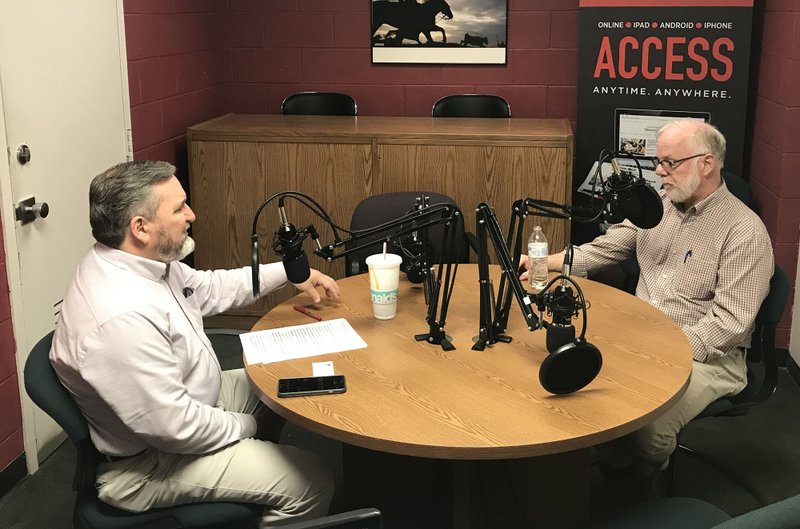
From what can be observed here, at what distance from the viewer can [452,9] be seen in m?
5.17

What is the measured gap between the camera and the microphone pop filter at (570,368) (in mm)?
2020

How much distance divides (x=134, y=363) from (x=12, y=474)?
1.46 metres

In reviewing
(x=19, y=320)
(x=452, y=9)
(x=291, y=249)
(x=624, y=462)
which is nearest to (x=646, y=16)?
(x=452, y=9)

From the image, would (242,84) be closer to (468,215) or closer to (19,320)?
(468,215)

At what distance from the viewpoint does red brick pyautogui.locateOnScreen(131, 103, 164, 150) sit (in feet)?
13.8

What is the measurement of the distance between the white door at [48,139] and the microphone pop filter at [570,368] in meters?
2.07

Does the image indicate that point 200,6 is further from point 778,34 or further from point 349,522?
point 349,522

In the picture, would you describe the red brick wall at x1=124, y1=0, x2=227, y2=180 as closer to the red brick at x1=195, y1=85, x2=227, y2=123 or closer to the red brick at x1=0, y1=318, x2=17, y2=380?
the red brick at x1=195, y1=85, x2=227, y2=123

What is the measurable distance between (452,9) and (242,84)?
1.37 meters

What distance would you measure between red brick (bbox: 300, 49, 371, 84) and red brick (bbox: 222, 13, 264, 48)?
0.30m

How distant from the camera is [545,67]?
17.0ft

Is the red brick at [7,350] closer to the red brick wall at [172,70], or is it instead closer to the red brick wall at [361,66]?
the red brick wall at [172,70]

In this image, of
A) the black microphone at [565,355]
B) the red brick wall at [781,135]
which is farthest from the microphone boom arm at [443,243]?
the red brick wall at [781,135]

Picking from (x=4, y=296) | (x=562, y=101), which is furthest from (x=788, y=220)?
(x=4, y=296)
